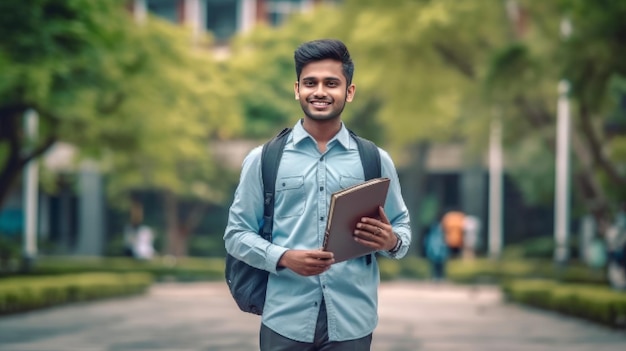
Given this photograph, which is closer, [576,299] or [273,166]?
[273,166]

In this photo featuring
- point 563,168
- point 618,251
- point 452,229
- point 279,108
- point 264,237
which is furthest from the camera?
point 279,108

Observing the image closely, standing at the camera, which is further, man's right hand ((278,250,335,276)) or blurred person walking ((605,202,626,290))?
blurred person walking ((605,202,626,290))

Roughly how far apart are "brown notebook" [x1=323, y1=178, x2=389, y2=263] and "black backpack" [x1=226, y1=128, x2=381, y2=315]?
0.74 feet

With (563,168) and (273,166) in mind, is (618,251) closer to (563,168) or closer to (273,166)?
(563,168)

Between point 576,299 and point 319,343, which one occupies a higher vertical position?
point 319,343

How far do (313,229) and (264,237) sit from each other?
0.71ft

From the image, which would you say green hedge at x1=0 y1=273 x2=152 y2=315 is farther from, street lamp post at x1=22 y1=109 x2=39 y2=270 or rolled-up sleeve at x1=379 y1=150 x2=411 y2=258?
rolled-up sleeve at x1=379 y1=150 x2=411 y2=258

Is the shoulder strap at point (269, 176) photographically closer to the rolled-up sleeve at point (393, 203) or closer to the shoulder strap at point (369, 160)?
the shoulder strap at point (369, 160)

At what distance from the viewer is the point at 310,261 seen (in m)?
4.69

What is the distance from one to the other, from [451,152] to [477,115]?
2117 cm

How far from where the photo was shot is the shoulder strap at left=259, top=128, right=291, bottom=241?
4.95 meters

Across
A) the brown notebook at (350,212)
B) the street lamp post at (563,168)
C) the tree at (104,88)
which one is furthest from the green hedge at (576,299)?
the brown notebook at (350,212)

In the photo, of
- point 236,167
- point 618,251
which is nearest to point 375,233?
point 618,251

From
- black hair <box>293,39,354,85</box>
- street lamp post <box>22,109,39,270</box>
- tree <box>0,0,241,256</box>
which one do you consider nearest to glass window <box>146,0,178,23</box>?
tree <box>0,0,241,256</box>
